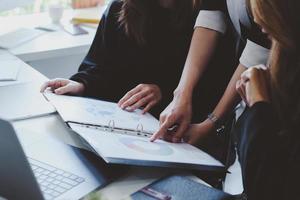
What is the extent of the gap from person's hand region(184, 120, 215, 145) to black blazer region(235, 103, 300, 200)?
0.30 m

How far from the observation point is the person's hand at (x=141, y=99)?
4.53ft

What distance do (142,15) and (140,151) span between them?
656 millimetres

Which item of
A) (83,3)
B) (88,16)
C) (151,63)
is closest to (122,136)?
(151,63)

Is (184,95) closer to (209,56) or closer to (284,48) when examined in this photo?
(209,56)

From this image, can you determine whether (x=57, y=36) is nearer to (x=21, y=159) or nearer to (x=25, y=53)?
(x=25, y=53)

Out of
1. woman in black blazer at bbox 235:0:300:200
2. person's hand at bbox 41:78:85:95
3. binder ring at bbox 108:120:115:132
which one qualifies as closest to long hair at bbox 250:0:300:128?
woman in black blazer at bbox 235:0:300:200

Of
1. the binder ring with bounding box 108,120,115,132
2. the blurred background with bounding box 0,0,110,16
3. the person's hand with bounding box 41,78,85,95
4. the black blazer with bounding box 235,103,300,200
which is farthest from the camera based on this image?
the blurred background with bounding box 0,0,110,16

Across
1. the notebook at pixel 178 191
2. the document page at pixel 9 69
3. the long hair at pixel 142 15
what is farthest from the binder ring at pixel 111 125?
the document page at pixel 9 69

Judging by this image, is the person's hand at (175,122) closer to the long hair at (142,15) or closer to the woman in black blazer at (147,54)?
the woman in black blazer at (147,54)

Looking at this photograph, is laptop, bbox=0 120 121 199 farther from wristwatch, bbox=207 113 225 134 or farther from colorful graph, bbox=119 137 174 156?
wristwatch, bbox=207 113 225 134

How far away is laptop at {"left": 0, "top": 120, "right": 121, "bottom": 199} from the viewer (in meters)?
0.79

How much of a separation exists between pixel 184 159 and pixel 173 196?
0.39 feet

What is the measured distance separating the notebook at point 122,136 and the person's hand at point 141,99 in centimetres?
2

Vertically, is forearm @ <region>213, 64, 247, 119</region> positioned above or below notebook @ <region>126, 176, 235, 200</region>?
above
